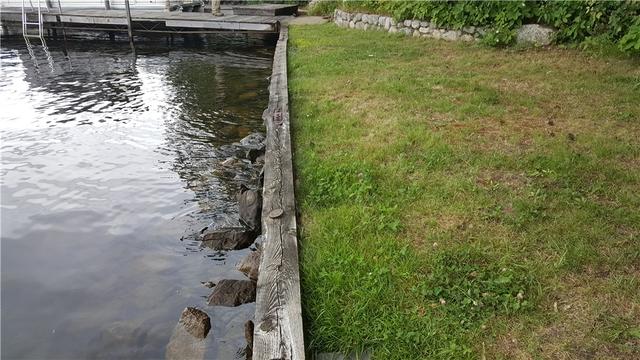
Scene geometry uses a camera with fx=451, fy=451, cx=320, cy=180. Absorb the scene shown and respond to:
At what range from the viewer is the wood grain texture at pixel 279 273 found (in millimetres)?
2598

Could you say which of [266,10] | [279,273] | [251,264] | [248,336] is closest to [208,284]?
[251,264]

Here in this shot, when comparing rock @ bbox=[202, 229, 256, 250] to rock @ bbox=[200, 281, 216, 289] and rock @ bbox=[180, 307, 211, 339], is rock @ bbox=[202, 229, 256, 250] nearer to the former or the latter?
rock @ bbox=[200, 281, 216, 289]

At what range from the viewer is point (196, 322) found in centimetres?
362

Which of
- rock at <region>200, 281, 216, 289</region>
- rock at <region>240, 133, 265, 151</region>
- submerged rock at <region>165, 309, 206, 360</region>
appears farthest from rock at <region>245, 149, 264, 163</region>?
submerged rock at <region>165, 309, 206, 360</region>

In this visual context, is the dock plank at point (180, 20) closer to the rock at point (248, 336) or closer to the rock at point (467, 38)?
the rock at point (467, 38)

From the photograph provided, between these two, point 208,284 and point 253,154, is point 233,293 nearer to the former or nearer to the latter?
point 208,284

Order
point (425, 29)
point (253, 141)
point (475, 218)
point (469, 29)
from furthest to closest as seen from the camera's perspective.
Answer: point (425, 29) < point (469, 29) < point (253, 141) < point (475, 218)

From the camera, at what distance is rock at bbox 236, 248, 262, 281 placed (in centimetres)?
418

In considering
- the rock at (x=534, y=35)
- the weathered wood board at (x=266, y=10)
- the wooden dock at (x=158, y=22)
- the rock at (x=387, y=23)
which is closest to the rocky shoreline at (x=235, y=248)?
the rock at (x=534, y=35)

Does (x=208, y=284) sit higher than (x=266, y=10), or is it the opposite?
(x=266, y=10)

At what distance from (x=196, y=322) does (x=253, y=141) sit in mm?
4455

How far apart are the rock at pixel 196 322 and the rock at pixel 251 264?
23.5 inches

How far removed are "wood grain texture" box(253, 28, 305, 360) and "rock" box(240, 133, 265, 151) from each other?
1944mm

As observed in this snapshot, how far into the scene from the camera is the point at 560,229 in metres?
3.47
